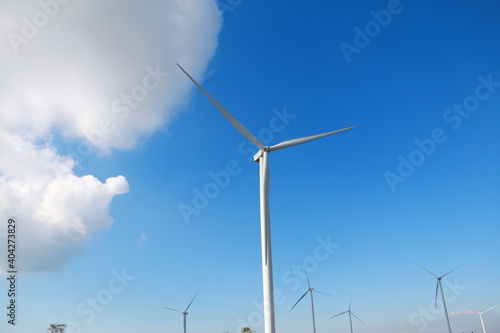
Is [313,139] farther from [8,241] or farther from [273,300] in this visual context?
[8,241]

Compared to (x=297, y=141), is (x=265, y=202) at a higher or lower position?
lower

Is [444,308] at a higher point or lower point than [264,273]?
higher

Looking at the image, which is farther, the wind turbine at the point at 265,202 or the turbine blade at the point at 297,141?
the turbine blade at the point at 297,141

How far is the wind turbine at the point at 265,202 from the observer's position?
3080 cm

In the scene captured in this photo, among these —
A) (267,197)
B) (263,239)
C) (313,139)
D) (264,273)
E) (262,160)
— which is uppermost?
(313,139)

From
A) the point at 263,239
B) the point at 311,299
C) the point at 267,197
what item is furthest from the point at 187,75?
the point at 311,299

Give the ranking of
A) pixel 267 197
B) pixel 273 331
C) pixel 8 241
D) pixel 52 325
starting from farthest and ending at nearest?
pixel 52 325, pixel 267 197, pixel 8 241, pixel 273 331

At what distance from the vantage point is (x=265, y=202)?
118 ft

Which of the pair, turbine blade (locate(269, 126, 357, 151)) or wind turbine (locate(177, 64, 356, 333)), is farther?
turbine blade (locate(269, 126, 357, 151))

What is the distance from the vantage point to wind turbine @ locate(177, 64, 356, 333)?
101 feet

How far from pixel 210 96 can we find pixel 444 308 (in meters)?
83.9

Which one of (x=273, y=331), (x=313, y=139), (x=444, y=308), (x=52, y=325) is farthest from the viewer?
(x=52, y=325)

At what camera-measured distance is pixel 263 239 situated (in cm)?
3375

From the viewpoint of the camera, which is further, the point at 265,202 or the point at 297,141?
the point at 297,141
